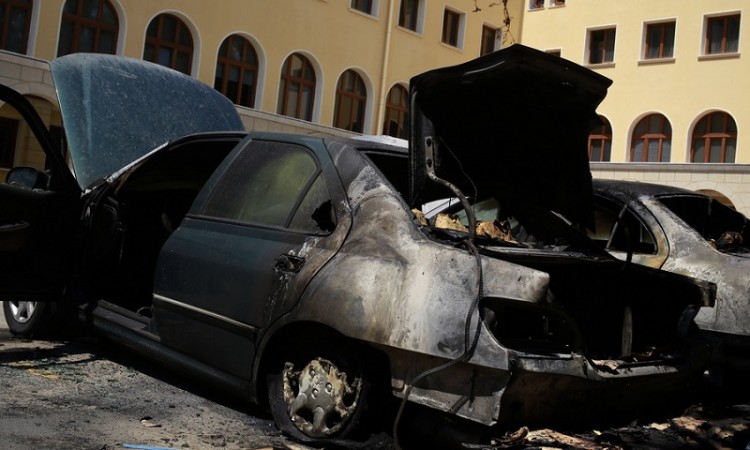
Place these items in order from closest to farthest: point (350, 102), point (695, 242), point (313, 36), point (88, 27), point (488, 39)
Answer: point (695, 242)
point (88, 27)
point (313, 36)
point (350, 102)
point (488, 39)

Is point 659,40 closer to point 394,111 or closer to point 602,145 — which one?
point 602,145

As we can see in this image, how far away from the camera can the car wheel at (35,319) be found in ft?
19.1

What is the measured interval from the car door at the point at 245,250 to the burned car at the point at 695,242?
1.76 meters

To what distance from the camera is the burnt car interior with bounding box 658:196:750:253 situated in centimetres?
600

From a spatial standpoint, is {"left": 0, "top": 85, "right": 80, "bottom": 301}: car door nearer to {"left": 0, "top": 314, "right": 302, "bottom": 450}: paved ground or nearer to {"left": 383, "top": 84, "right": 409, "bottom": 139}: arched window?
{"left": 0, "top": 314, "right": 302, "bottom": 450}: paved ground

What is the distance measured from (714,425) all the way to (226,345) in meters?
2.42

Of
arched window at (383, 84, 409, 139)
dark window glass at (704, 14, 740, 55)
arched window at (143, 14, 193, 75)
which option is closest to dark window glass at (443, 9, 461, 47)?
arched window at (383, 84, 409, 139)

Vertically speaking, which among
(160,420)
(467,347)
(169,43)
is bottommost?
(160,420)

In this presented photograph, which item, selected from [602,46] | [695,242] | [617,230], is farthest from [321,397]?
[602,46]

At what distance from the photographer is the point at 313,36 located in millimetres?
27703

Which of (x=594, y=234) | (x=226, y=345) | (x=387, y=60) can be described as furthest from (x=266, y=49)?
(x=226, y=345)

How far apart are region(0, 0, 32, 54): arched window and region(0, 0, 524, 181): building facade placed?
0.02 m

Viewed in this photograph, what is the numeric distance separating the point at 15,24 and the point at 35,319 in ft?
58.0

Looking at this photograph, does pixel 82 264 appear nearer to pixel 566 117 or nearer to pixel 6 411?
pixel 6 411
